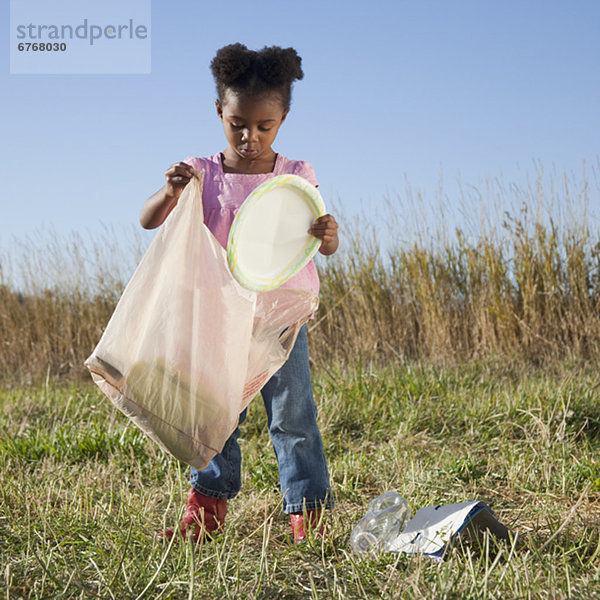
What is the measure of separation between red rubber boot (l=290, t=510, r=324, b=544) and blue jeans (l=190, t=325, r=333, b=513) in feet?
0.07

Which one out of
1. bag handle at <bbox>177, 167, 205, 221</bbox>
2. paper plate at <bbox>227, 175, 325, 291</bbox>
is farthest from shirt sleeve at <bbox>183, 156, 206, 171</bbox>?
paper plate at <bbox>227, 175, 325, 291</bbox>

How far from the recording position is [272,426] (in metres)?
1.98

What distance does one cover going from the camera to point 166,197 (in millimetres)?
1822

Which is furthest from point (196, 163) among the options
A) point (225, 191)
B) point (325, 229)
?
point (325, 229)

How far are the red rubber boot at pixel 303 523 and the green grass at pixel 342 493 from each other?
0.06m

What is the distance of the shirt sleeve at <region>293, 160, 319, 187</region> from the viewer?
6.41ft

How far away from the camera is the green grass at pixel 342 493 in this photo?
152 centimetres

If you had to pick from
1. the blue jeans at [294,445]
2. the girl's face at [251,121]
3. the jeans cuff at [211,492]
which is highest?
the girl's face at [251,121]

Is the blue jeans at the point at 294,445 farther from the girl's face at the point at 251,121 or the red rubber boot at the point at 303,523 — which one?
the girl's face at the point at 251,121

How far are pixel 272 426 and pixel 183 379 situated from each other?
439mm

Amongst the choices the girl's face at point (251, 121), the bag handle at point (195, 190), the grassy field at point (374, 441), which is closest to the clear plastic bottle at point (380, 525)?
the grassy field at point (374, 441)

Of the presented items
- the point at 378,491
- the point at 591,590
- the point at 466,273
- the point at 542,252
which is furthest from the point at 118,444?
the point at 542,252

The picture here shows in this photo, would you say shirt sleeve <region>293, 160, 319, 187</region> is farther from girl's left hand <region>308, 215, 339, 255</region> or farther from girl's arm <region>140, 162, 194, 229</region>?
girl's arm <region>140, 162, 194, 229</region>

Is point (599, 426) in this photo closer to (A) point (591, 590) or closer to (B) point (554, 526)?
(B) point (554, 526)
